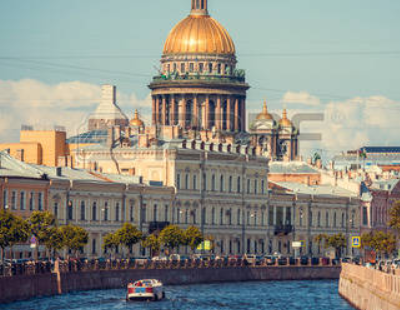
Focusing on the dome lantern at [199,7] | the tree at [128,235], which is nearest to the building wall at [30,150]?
the dome lantern at [199,7]

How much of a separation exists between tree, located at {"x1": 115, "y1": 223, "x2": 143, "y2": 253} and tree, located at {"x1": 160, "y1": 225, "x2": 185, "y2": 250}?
15.4ft

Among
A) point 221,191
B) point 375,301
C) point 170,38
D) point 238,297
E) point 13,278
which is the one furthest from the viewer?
point 170,38

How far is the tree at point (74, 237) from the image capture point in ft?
352

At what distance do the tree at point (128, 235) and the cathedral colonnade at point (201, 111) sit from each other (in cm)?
6343

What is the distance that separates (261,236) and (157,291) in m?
51.4

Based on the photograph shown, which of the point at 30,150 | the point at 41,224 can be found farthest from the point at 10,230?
the point at 30,150

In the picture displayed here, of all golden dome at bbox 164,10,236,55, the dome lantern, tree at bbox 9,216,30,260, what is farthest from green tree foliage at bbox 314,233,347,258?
Answer: tree at bbox 9,216,30,260

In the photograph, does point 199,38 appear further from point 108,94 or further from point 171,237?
point 171,237

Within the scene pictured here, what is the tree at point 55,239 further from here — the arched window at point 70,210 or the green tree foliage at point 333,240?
the green tree foliage at point 333,240

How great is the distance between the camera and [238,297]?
332ft

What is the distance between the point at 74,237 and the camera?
108 metres

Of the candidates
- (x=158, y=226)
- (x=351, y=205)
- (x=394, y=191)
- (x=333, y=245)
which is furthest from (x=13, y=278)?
(x=394, y=191)

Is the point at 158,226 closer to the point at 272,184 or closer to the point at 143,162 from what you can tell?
the point at 143,162

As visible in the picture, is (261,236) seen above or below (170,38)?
below
